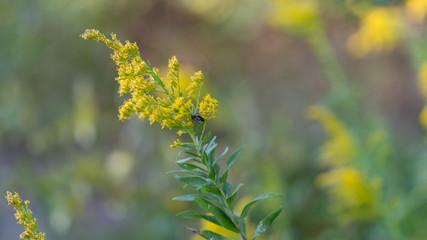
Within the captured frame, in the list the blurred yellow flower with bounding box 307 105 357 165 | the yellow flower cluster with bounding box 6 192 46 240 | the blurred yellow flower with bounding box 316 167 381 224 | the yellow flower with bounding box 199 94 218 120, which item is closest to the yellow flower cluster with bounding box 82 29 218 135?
the yellow flower with bounding box 199 94 218 120

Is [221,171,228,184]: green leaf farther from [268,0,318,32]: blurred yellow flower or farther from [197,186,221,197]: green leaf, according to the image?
[268,0,318,32]: blurred yellow flower

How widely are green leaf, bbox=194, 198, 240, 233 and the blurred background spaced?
93 centimetres

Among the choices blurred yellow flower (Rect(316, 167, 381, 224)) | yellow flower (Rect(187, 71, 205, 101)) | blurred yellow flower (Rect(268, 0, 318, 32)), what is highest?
blurred yellow flower (Rect(268, 0, 318, 32))

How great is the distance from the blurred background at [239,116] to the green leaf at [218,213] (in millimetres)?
926

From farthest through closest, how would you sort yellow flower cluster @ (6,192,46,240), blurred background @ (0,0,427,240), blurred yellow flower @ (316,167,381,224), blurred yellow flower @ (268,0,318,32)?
blurred yellow flower @ (268,0,318,32), blurred background @ (0,0,427,240), blurred yellow flower @ (316,167,381,224), yellow flower cluster @ (6,192,46,240)

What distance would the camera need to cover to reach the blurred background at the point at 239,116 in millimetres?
1957

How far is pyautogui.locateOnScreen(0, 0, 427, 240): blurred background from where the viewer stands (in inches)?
77.0

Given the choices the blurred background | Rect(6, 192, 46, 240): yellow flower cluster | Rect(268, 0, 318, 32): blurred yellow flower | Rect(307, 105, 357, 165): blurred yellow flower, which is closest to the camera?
Rect(6, 192, 46, 240): yellow flower cluster

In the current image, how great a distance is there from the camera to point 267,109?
4645 mm

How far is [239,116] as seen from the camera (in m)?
3.16

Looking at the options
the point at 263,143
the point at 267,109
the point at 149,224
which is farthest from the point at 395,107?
the point at 149,224

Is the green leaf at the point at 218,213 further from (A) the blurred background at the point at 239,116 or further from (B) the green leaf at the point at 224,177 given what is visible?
(A) the blurred background at the point at 239,116

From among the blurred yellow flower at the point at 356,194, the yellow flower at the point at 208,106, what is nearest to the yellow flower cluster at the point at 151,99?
the yellow flower at the point at 208,106

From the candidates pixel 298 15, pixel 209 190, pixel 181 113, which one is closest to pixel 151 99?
pixel 181 113
